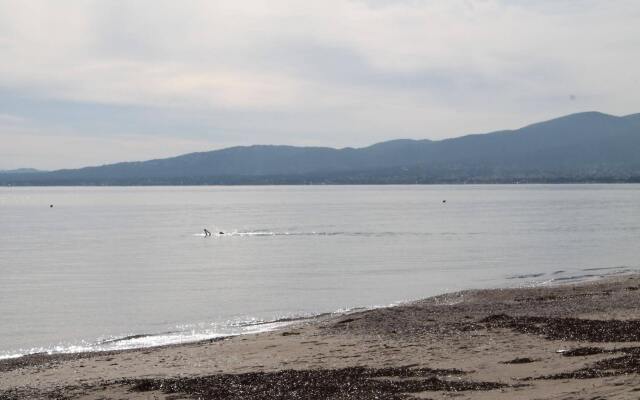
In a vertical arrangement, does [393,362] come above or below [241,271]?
above

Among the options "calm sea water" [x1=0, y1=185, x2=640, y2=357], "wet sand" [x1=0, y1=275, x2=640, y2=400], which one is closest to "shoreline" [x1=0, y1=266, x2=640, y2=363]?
"calm sea water" [x1=0, y1=185, x2=640, y2=357]

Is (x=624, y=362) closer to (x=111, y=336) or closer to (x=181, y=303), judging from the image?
(x=111, y=336)

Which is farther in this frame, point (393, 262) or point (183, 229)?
point (183, 229)

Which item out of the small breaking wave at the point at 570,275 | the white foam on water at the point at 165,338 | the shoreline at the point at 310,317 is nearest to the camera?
the shoreline at the point at 310,317

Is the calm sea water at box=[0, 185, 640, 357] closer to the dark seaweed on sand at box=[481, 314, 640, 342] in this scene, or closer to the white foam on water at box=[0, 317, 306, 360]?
the white foam on water at box=[0, 317, 306, 360]

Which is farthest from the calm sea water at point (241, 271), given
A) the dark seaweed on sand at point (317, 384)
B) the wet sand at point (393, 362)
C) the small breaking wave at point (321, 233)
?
the dark seaweed on sand at point (317, 384)

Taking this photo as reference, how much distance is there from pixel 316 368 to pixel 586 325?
7693mm

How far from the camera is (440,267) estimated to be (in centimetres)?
5212

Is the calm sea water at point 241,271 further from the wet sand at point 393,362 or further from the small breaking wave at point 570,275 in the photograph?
the wet sand at point 393,362

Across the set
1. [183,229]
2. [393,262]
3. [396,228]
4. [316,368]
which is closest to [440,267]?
[393,262]

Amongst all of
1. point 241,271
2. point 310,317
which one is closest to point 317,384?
point 310,317

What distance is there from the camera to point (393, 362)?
1823cm

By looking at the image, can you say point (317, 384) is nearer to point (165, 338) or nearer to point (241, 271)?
point (165, 338)

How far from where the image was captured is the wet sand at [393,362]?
14.9 m
